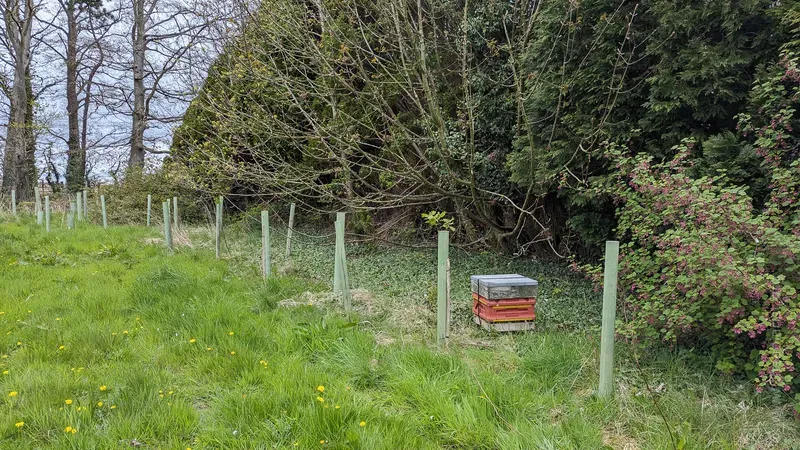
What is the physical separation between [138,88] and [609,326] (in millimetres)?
20029

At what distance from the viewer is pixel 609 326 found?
2.77 meters

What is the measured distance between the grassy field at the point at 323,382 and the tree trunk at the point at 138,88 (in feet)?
47.9

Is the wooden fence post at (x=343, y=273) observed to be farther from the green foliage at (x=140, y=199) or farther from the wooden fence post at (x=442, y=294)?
the green foliage at (x=140, y=199)

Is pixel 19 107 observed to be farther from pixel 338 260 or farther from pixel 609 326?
pixel 609 326

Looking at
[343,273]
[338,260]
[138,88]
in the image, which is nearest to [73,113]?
[138,88]

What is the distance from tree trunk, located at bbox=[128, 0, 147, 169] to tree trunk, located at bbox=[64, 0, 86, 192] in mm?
2867

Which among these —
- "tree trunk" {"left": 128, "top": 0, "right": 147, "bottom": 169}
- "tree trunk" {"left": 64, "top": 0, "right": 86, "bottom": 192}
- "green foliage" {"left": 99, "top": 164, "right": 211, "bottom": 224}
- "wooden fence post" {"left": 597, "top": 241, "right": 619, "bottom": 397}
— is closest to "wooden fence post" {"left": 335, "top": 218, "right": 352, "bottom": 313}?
"wooden fence post" {"left": 597, "top": 241, "right": 619, "bottom": 397}

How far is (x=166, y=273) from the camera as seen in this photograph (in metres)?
5.38

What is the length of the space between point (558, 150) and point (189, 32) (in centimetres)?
1596

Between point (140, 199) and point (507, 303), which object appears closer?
point (507, 303)

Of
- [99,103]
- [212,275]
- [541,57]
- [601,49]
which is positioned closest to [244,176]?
[212,275]

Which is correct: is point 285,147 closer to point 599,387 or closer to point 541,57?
point 541,57

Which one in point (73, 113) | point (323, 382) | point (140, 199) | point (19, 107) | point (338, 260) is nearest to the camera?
point (323, 382)

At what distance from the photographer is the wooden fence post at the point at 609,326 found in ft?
9.02
